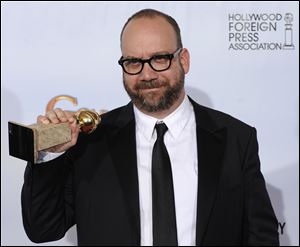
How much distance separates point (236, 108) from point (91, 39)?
72cm

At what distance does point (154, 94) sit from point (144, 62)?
→ 102 millimetres

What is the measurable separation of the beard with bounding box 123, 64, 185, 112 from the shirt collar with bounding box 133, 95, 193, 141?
44 mm

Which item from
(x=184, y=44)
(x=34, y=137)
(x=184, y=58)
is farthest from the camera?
(x=184, y=44)

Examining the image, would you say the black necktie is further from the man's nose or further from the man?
the man's nose

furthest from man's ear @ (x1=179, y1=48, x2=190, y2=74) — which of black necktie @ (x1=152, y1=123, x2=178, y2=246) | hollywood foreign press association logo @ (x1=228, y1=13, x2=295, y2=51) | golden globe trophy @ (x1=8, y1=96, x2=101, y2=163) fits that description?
hollywood foreign press association logo @ (x1=228, y1=13, x2=295, y2=51)

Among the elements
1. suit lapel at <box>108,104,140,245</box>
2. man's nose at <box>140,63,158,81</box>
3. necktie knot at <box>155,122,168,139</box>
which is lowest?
suit lapel at <box>108,104,140,245</box>

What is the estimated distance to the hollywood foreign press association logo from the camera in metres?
2.42

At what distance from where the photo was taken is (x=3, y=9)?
7.82ft

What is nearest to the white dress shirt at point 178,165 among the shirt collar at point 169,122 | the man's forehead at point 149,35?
the shirt collar at point 169,122

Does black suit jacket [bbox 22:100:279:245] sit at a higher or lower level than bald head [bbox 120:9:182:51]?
lower

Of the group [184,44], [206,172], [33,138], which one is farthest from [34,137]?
[184,44]

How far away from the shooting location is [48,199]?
1.57 m

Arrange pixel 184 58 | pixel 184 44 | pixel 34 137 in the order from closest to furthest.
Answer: pixel 34 137, pixel 184 58, pixel 184 44

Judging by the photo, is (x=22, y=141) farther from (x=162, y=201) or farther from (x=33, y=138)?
(x=162, y=201)
